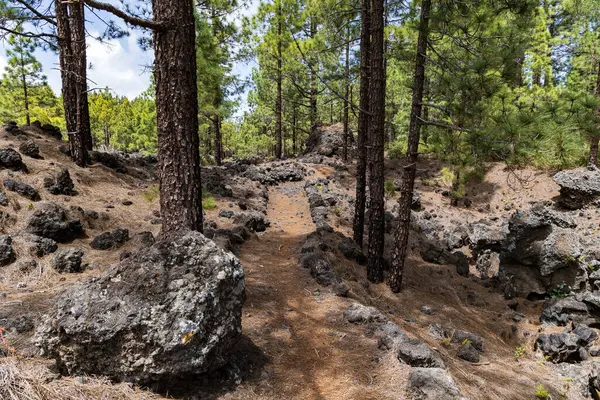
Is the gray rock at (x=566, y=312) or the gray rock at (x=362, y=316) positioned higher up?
the gray rock at (x=362, y=316)

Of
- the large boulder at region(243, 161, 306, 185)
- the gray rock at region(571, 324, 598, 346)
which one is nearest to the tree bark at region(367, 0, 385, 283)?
the gray rock at region(571, 324, 598, 346)

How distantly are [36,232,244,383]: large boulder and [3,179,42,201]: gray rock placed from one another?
18.0ft

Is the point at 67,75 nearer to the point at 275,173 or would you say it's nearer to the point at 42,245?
the point at 42,245

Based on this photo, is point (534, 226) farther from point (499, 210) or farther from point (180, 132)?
point (180, 132)

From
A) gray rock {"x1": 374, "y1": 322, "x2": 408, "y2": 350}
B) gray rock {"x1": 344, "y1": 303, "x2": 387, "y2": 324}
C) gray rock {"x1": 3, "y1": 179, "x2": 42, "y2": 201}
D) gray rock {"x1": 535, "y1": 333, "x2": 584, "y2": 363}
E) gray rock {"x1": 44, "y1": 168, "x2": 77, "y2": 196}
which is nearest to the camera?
gray rock {"x1": 374, "y1": 322, "x2": 408, "y2": 350}

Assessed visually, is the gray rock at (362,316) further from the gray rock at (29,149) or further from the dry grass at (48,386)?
the gray rock at (29,149)

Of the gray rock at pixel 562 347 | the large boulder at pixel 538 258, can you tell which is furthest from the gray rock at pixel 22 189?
the large boulder at pixel 538 258

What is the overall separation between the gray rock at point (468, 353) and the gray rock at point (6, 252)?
277 inches

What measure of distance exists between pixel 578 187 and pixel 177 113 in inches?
618

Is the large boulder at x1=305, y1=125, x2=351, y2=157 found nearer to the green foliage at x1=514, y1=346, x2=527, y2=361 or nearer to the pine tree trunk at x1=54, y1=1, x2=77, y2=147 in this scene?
the pine tree trunk at x1=54, y1=1, x2=77, y2=147

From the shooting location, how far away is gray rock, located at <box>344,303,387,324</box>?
473cm

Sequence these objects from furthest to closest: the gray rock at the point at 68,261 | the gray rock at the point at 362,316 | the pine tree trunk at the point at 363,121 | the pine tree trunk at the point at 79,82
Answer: the pine tree trunk at the point at 79,82 < the pine tree trunk at the point at 363,121 < the gray rock at the point at 68,261 < the gray rock at the point at 362,316

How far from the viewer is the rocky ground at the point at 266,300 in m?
2.71

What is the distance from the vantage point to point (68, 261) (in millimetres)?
5184
